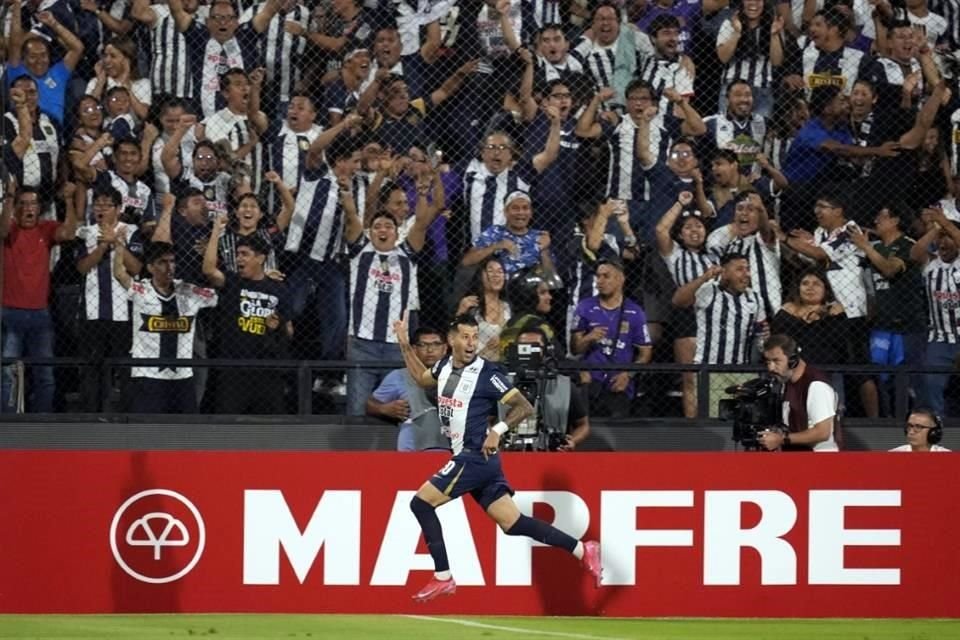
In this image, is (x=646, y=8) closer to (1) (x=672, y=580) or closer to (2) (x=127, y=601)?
(1) (x=672, y=580)

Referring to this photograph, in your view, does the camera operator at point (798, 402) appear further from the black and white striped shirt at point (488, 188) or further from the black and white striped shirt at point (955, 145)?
the black and white striped shirt at point (955, 145)

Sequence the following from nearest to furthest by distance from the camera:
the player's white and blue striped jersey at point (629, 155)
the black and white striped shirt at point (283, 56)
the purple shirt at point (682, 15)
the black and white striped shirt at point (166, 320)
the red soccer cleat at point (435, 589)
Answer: the red soccer cleat at point (435, 589), the black and white striped shirt at point (166, 320), the player's white and blue striped jersey at point (629, 155), the black and white striped shirt at point (283, 56), the purple shirt at point (682, 15)

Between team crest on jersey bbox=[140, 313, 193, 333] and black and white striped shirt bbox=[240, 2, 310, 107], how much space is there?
74.3 inches

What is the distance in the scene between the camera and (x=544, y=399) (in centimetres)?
1109

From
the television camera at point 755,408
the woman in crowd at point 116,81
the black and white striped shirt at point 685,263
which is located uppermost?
the woman in crowd at point 116,81

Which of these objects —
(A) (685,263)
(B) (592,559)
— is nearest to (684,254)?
(A) (685,263)

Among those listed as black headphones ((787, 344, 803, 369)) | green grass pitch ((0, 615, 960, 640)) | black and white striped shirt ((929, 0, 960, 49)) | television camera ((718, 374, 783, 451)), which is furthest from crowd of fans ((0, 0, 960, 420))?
green grass pitch ((0, 615, 960, 640))

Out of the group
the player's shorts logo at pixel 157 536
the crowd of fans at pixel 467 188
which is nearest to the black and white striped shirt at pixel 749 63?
the crowd of fans at pixel 467 188

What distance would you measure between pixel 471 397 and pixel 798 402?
2116 mm

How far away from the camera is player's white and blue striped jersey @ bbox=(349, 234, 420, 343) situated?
12.3 m

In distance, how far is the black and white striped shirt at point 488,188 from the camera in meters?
12.5

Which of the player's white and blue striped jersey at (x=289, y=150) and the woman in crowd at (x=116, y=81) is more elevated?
the woman in crowd at (x=116, y=81)

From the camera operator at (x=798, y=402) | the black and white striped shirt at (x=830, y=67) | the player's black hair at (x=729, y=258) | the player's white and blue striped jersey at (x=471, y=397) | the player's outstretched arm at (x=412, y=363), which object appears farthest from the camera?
the black and white striped shirt at (x=830, y=67)

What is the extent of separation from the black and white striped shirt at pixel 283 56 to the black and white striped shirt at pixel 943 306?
485cm
